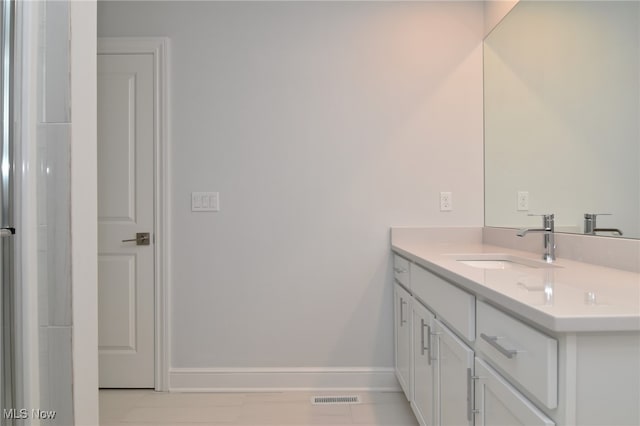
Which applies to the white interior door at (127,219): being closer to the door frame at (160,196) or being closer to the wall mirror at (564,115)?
the door frame at (160,196)

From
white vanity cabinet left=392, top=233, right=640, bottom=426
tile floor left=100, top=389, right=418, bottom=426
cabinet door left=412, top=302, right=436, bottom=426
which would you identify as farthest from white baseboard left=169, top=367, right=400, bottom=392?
white vanity cabinet left=392, top=233, right=640, bottom=426

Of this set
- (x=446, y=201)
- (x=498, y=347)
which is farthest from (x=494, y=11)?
(x=498, y=347)

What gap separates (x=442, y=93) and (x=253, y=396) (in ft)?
6.90

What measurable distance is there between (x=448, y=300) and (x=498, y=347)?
1.41 ft

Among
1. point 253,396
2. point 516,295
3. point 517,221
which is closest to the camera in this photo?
point 516,295

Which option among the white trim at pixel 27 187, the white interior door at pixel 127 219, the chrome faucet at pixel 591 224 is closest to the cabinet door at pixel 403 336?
the chrome faucet at pixel 591 224

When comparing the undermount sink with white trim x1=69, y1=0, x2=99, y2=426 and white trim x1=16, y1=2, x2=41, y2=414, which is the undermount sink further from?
white trim x1=16, y1=2, x2=41, y2=414

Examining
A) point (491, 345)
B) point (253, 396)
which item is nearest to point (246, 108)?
point (253, 396)

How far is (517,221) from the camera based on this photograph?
7.43ft

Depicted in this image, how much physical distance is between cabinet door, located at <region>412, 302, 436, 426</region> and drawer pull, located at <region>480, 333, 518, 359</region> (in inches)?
22.9

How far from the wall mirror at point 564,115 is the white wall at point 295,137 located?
280 millimetres

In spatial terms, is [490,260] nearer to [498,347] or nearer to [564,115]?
[564,115]

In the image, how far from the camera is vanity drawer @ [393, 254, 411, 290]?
2.20 metres

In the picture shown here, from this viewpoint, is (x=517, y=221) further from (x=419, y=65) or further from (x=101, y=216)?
(x=101, y=216)
